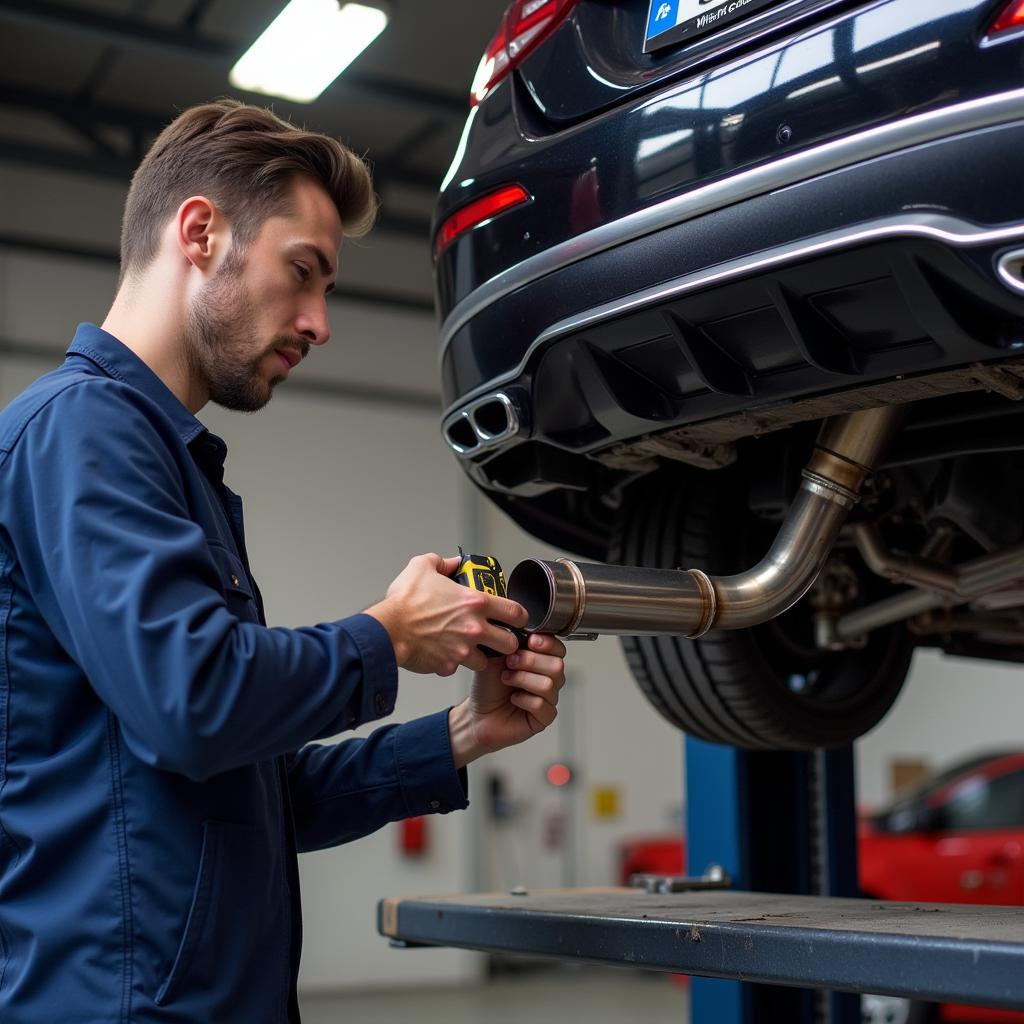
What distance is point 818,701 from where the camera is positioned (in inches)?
80.4

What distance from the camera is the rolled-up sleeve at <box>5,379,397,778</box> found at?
39.2 inches

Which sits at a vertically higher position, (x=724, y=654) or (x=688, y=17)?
(x=688, y=17)

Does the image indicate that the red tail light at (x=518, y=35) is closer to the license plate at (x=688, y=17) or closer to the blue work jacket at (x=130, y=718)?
the license plate at (x=688, y=17)

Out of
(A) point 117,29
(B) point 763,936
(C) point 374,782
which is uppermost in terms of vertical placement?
(A) point 117,29

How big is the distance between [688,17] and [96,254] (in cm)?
622

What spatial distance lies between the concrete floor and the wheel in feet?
13.4

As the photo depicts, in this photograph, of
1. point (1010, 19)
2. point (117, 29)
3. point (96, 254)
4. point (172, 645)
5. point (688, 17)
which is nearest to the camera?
point (172, 645)

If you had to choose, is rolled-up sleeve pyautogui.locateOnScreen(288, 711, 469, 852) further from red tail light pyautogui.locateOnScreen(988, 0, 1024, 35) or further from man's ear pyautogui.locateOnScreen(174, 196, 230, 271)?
red tail light pyautogui.locateOnScreen(988, 0, 1024, 35)

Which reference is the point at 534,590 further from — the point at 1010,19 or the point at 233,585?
the point at 1010,19

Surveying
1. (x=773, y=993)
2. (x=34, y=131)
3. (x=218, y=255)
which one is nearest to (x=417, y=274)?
(x=34, y=131)

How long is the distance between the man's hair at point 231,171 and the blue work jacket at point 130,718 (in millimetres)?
214

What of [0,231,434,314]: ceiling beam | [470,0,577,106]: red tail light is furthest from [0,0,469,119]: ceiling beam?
[470,0,577,106]: red tail light

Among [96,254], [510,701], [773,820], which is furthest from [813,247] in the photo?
[96,254]

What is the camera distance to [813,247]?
120cm
